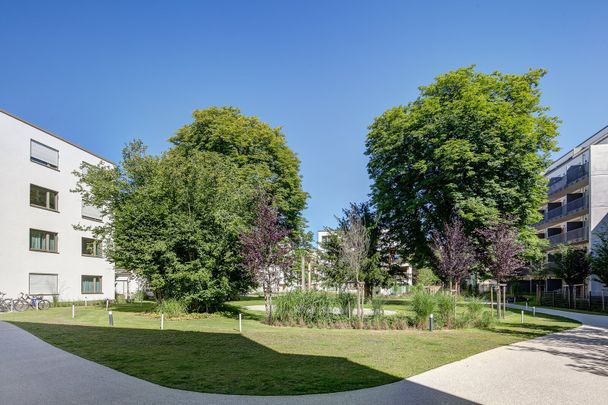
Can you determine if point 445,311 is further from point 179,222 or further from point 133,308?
point 133,308

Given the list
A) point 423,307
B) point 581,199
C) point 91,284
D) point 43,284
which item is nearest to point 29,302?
point 43,284

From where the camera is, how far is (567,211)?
49.1 meters

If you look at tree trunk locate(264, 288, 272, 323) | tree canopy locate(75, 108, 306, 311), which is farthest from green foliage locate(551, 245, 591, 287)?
tree trunk locate(264, 288, 272, 323)

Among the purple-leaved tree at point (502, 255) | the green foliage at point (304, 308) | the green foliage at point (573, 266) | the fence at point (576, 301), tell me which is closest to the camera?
the green foliage at point (304, 308)

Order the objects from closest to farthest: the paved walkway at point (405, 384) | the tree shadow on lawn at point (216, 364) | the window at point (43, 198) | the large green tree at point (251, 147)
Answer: the paved walkway at point (405, 384) < the tree shadow on lawn at point (216, 364) < the window at point (43, 198) < the large green tree at point (251, 147)

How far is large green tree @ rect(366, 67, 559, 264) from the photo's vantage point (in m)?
26.3

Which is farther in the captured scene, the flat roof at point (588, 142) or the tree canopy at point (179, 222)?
the flat roof at point (588, 142)

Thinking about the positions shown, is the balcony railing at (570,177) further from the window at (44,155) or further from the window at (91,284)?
the window at (44,155)

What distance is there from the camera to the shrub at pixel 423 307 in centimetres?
1706

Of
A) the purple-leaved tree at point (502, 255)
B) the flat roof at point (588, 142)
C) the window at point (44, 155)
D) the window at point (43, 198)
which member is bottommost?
the purple-leaved tree at point (502, 255)

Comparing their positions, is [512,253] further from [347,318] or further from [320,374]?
[320,374]

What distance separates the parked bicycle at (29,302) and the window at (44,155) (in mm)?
9120

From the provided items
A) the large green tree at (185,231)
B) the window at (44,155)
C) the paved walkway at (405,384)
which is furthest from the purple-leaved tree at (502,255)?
the window at (44,155)

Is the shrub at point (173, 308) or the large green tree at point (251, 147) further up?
the large green tree at point (251, 147)
